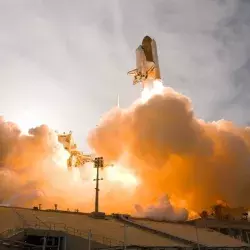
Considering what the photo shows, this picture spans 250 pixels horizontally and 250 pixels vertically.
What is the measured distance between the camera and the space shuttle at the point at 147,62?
7831 centimetres

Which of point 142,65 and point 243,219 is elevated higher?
point 142,65

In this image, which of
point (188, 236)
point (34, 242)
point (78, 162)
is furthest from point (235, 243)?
point (78, 162)

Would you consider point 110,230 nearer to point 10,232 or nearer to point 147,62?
point 10,232

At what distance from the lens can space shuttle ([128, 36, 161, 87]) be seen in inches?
3083

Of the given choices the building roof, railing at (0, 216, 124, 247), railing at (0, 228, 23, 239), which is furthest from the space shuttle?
railing at (0, 228, 23, 239)

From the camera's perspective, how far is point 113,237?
1677 inches

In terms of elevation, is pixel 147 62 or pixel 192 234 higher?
pixel 147 62

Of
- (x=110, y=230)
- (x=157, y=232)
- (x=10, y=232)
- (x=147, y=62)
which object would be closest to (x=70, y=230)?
(x=110, y=230)

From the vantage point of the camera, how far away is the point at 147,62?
7894 cm

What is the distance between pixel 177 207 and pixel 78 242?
38734mm

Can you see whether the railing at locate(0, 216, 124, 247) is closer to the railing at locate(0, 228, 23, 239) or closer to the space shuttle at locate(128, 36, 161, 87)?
the railing at locate(0, 228, 23, 239)

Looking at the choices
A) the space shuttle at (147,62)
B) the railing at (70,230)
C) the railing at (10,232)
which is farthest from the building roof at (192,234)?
the space shuttle at (147,62)

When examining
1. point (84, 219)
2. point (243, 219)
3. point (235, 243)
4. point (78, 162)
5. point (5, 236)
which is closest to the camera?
point (5, 236)

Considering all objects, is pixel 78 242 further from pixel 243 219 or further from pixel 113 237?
pixel 243 219
